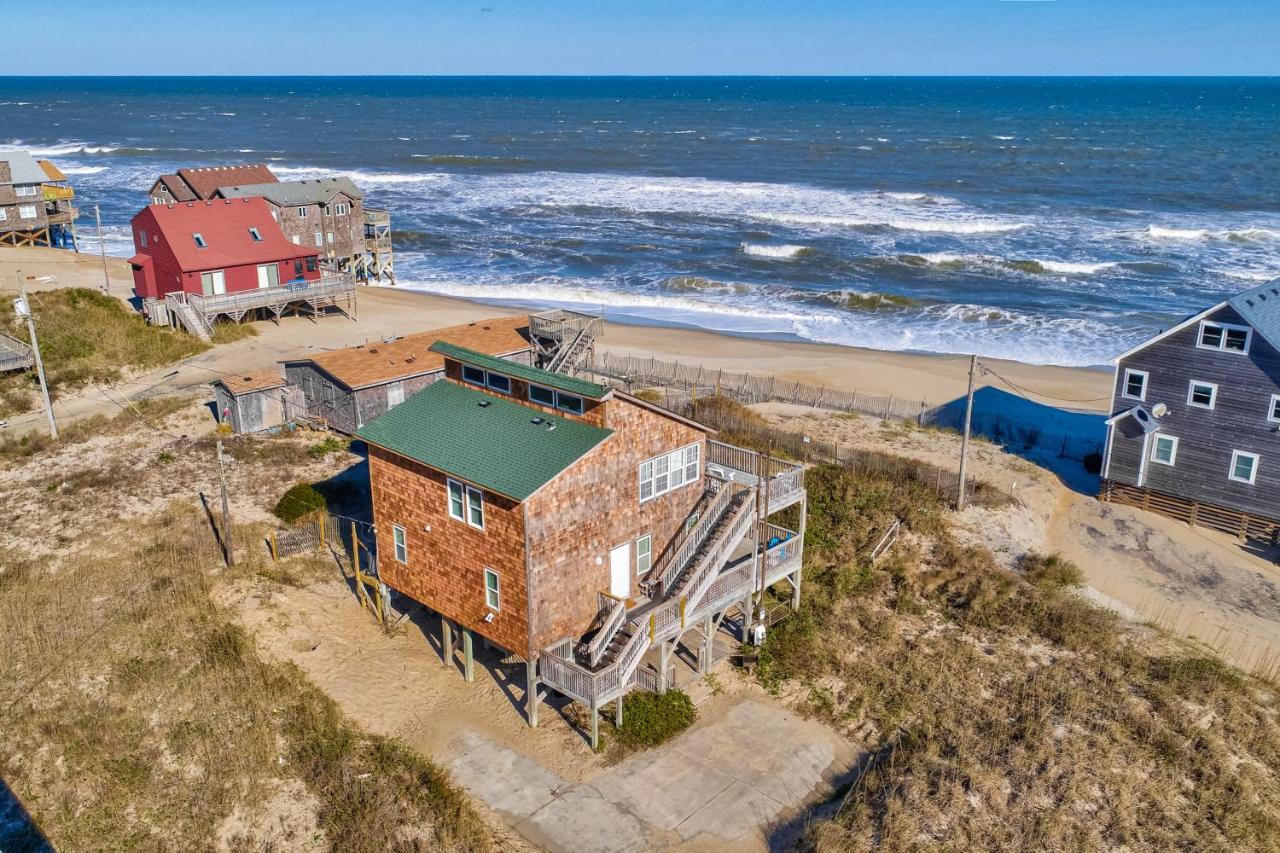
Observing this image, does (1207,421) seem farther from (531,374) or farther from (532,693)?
(532,693)

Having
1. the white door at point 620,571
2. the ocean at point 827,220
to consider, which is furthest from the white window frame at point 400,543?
the ocean at point 827,220

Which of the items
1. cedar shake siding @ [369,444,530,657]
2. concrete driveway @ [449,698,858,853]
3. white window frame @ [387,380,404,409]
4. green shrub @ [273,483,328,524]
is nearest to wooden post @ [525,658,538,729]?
cedar shake siding @ [369,444,530,657]

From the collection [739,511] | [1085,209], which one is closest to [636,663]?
[739,511]

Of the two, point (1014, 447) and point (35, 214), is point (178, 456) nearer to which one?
point (1014, 447)

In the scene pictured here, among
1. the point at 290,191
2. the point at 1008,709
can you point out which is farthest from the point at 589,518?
the point at 290,191

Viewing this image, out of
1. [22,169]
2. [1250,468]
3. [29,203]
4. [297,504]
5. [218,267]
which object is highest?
[22,169]

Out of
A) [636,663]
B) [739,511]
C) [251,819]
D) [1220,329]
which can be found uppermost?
[1220,329]

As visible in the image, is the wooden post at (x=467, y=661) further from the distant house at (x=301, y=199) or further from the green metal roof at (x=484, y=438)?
the distant house at (x=301, y=199)
